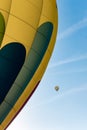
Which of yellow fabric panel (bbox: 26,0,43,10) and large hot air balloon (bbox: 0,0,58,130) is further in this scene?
yellow fabric panel (bbox: 26,0,43,10)

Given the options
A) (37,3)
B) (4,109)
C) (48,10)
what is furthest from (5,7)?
(4,109)

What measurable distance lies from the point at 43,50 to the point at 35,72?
3.23ft

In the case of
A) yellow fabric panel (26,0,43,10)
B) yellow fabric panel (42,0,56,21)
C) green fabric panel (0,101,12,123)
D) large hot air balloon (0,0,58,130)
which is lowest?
green fabric panel (0,101,12,123)

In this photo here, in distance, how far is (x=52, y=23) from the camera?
1783 centimetres

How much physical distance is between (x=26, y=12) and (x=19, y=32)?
0.84 metres

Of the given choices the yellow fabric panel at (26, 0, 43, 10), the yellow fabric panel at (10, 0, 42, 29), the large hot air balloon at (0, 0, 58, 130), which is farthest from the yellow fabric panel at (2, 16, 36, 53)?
the yellow fabric panel at (26, 0, 43, 10)

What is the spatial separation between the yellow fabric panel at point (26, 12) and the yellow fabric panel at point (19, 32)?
0.59 ft

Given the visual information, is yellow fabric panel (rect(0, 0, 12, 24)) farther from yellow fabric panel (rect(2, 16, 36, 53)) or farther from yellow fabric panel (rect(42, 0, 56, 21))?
yellow fabric panel (rect(42, 0, 56, 21))

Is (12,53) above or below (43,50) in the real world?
below

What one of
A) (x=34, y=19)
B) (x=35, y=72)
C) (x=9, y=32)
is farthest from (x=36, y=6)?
(x=35, y=72)

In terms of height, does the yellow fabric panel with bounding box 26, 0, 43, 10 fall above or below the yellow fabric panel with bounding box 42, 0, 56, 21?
below

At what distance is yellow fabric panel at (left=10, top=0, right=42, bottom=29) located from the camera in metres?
15.9

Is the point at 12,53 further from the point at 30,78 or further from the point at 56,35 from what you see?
the point at 56,35

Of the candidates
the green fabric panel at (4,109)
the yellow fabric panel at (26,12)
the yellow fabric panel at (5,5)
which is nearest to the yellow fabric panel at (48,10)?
the yellow fabric panel at (26,12)
